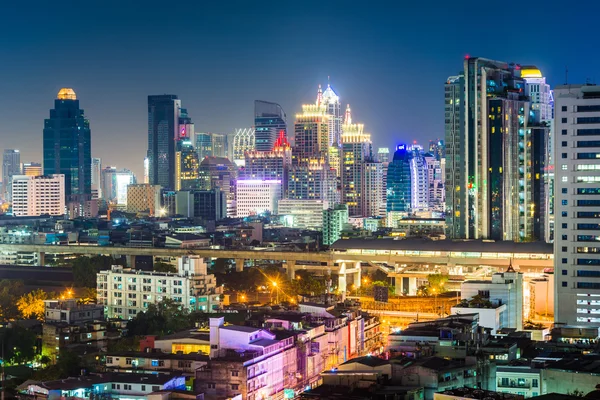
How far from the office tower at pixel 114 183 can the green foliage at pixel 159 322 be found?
11590 cm

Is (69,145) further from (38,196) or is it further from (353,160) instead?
(353,160)

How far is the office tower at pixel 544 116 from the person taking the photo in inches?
2203

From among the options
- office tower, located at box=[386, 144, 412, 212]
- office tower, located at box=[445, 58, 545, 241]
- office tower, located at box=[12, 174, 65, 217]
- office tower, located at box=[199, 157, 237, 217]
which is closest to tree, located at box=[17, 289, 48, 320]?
office tower, located at box=[445, 58, 545, 241]

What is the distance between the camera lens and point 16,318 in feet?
128

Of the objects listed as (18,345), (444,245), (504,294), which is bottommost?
(18,345)

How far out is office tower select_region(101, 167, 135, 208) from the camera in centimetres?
15188

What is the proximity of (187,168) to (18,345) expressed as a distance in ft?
326

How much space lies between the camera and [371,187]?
109 metres

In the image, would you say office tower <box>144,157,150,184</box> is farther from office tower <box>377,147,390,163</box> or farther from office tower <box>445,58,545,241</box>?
office tower <box>445,58,545,241</box>

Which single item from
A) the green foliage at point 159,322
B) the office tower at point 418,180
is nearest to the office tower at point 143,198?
the office tower at point 418,180

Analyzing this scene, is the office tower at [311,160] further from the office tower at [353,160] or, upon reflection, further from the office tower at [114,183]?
the office tower at [114,183]

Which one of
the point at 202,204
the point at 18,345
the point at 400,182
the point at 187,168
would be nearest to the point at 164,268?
the point at 18,345

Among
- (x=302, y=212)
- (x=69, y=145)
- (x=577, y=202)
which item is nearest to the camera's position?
(x=577, y=202)

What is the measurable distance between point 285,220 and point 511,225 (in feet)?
145
